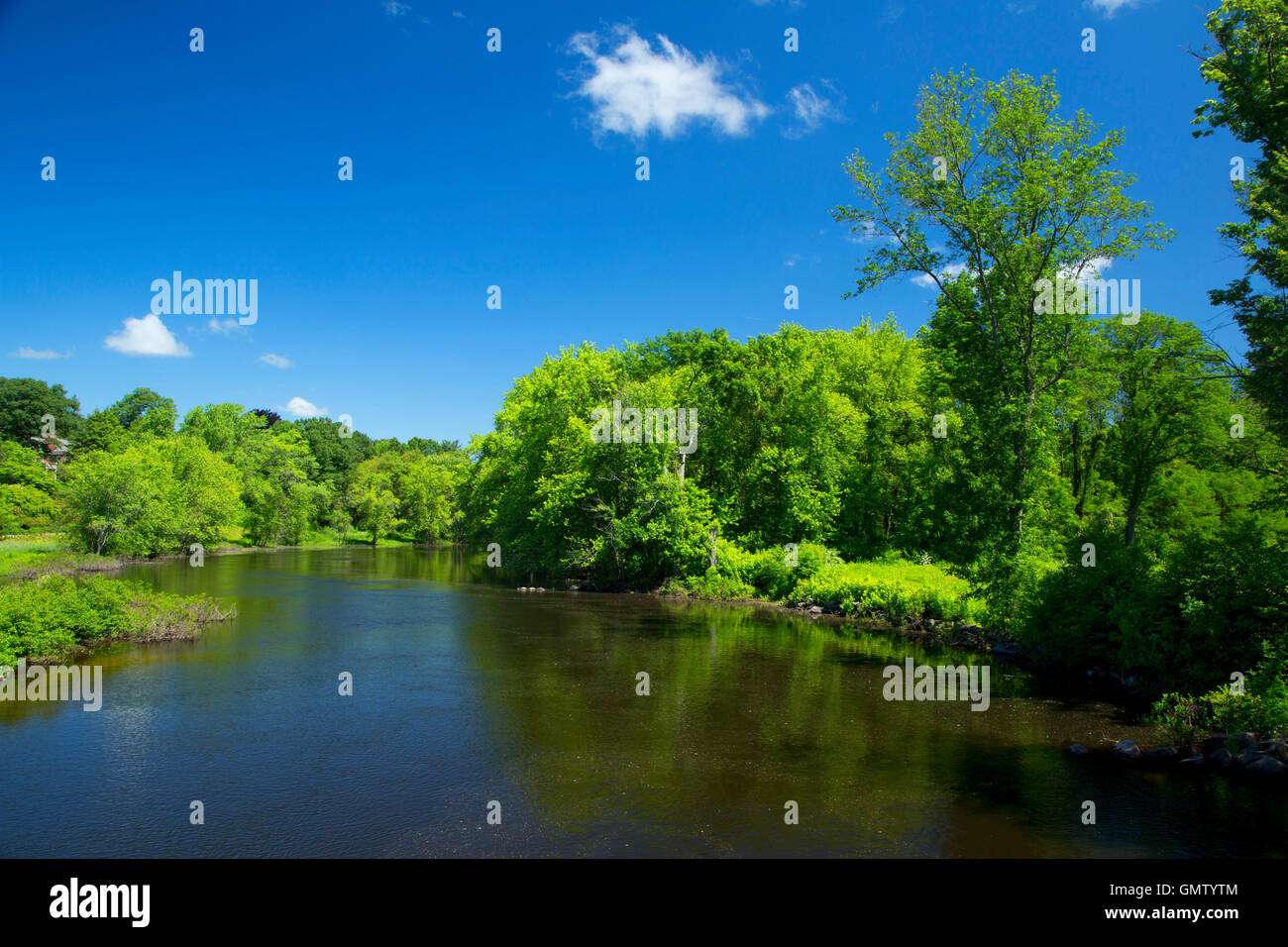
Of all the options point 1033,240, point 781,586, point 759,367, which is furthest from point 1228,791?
point 759,367

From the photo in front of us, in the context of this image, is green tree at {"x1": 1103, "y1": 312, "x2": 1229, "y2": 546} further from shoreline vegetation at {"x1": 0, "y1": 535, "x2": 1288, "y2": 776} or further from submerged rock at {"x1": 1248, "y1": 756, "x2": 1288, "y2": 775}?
submerged rock at {"x1": 1248, "y1": 756, "x2": 1288, "y2": 775}

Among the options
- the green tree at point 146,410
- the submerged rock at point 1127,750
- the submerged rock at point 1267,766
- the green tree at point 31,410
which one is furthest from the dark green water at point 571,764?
the green tree at point 31,410

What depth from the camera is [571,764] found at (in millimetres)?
13391

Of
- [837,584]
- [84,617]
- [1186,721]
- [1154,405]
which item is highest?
[1154,405]

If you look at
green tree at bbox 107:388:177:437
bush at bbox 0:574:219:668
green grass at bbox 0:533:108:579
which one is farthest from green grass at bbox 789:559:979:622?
green tree at bbox 107:388:177:437

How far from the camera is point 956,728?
1565 cm

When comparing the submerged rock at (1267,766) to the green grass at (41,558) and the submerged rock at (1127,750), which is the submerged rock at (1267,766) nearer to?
the submerged rock at (1127,750)

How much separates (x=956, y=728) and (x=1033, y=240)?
16.8 meters

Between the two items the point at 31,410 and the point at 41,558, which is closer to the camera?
the point at 41,558

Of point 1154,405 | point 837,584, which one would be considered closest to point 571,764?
point 837,584

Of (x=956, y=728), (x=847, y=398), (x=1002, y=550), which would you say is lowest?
(x=956, y=728)

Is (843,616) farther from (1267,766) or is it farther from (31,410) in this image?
(31,410)

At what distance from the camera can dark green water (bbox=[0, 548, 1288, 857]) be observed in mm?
10344
